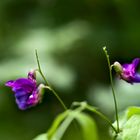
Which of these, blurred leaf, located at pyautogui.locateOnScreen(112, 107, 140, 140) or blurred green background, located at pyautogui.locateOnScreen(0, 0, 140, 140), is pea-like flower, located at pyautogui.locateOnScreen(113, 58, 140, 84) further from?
blurred green background, located at pyautogui.locateOnScreen(0, 0, 140, 140)

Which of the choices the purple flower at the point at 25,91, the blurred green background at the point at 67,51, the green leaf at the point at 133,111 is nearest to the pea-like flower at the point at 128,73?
the green leaf at the point at 133,111

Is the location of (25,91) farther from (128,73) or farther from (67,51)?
(67,51)

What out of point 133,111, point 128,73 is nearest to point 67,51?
point 128,73

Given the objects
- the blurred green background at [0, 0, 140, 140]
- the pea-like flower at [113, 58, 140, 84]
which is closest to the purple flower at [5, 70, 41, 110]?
the pea-like flower at [113, 58, 140, 84]

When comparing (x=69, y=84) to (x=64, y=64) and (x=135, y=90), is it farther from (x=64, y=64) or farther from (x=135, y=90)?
(x=135, y=90)

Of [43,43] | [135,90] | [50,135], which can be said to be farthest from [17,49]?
[50,135]

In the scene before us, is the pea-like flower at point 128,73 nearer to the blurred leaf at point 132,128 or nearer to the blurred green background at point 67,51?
the blurred leaf at point 132,128
